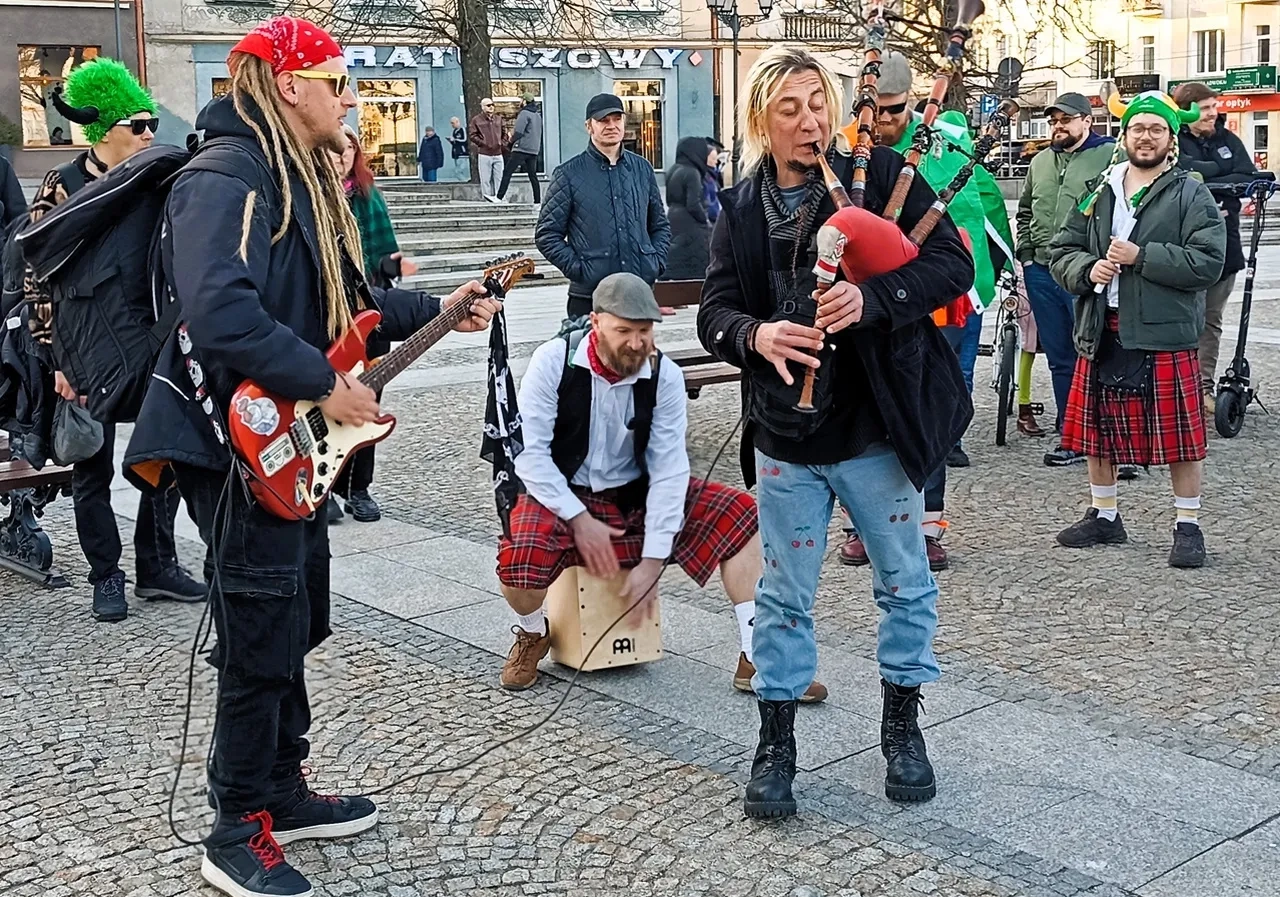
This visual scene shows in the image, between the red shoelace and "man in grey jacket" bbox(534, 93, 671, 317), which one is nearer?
the red shoelace

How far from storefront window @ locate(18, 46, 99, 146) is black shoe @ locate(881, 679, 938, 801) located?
3242 cm

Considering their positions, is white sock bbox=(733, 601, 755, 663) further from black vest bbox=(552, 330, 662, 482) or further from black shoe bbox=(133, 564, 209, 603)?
black shoe bbox=(133, 564, 209, 603)

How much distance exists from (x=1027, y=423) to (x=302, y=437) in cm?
637

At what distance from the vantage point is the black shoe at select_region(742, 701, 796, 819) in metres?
3.78

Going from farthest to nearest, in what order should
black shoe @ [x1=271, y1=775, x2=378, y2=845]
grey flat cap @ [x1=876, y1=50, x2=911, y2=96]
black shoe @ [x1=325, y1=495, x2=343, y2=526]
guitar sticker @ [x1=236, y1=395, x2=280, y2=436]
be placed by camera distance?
black shoe @ [x1=325, y1=495, x2=343, y2=526]
grey flat cap @ [x1=876, y1=50, x2=911, y2=96]
black shoe @ [x1=271, y1=775, x2=378, y2=845]
guitar sticker @ [x1=236, y1=395, x2=280, y2=436]

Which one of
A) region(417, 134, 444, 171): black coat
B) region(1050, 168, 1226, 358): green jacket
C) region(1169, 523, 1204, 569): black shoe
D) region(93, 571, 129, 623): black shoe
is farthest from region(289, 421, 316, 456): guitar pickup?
region(417, 134, 444, 171): black coat

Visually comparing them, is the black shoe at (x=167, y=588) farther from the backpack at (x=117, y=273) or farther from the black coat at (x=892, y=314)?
the black coat at (x=892, y=314)

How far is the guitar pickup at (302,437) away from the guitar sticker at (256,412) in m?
0.06

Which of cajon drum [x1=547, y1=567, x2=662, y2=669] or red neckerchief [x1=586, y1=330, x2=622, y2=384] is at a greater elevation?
red neckerchief [x1=586, y1=330, x2=622, y2=384]

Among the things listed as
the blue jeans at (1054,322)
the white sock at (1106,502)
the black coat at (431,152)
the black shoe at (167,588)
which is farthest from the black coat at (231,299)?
the black coat at (431,152)

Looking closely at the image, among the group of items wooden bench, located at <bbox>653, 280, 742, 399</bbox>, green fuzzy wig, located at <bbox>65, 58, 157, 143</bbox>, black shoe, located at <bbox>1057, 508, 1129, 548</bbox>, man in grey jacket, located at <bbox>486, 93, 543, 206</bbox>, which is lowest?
black shoe, located at <bbox>1057, 508, 1129, 548</bbox>

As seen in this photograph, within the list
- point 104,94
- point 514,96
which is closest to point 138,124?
point 104,94

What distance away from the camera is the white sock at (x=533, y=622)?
4824mm

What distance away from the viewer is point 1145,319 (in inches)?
249
